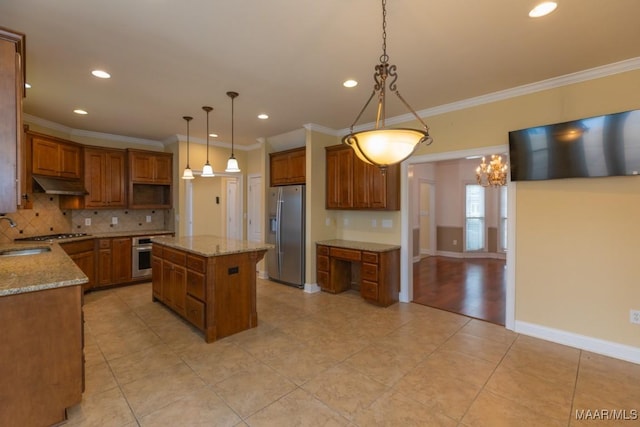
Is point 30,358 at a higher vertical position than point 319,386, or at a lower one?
higher

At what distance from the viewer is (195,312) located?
3184 mm

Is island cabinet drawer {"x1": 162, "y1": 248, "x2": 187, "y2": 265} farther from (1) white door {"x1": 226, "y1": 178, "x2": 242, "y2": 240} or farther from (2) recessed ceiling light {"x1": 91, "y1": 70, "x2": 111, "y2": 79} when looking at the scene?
(1) white door {"x1": 226, "y1": 178, "x2": 242, "y2": 240}

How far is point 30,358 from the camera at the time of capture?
5.82 ft

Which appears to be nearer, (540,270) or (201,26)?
(201,26)

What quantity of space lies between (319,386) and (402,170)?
3.01 m

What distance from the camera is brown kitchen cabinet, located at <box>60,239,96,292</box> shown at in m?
4.24

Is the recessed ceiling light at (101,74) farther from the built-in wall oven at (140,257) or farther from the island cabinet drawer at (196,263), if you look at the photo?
the built-in wall oven at (140,257)

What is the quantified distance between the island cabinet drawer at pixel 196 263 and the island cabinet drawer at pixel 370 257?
84.8 inches

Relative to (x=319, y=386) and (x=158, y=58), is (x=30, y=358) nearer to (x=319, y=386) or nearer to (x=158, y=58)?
(x=319, y=386)

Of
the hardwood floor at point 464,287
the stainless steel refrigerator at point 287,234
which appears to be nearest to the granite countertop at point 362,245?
the stainless steel refrigerator at point 287,234

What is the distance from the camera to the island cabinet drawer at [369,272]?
13.3 feet

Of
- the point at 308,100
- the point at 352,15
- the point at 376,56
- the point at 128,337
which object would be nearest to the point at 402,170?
the point at 308,100

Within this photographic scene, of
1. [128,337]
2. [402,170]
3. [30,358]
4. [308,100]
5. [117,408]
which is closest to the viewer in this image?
[30,358]

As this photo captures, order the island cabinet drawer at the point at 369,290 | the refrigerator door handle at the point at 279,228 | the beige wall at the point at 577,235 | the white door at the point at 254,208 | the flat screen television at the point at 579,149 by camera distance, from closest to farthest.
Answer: the flat screen television at the point at 579,149
the beige wall at the point at 577,235
the island cabinet drawer at the point at 369,290
the refrigerator door handle at the point at 279,228
the white door at the point at 254,208
